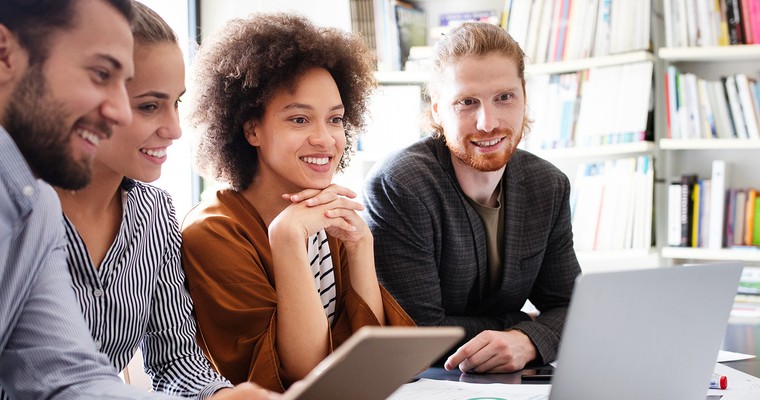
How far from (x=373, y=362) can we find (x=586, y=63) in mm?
2563

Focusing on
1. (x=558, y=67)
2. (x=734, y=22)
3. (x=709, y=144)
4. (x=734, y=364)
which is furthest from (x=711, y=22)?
(x=734, y=364)

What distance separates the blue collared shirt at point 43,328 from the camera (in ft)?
3.35

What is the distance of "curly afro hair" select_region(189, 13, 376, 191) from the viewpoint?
1568mm

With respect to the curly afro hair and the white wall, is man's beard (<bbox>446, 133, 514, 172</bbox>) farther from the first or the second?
the white wall

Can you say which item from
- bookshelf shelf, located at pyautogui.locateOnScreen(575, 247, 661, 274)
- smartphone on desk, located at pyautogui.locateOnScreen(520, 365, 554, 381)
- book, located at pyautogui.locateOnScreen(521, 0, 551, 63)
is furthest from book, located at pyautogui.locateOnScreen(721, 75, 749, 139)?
smartphone on desk, located at pyautogui.locateOnScreen(520, 365, 554, 381)

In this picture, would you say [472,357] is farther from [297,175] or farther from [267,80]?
[267,80]

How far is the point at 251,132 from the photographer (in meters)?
1.62

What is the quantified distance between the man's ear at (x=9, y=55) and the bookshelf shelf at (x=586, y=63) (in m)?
2.52

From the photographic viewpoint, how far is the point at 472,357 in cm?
147

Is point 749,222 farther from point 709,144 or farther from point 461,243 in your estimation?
point 461,243

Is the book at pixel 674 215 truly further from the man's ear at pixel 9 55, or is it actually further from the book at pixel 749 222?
the man's ear at pixel 9 55

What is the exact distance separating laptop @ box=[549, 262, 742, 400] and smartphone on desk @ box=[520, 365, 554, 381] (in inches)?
12.7

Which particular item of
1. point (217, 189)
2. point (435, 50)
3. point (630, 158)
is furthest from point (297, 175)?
point (630, 158)

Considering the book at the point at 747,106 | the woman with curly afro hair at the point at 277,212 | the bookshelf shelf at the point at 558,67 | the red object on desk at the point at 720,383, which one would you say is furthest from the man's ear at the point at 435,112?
the book at the point at 747,106
